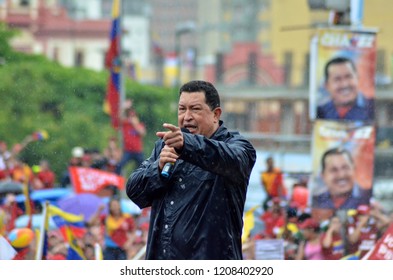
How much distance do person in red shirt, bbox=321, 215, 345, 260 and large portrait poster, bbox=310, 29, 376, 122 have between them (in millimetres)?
1196

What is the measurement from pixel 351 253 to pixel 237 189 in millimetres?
5033

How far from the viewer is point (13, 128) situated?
40.8 m

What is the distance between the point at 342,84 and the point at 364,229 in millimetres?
1588

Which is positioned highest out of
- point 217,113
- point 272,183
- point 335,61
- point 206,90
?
point 206,90

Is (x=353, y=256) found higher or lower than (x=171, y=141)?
lower

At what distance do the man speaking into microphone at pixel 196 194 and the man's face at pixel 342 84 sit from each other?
6333 mm

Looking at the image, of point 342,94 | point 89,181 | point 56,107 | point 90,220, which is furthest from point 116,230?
point 56,107

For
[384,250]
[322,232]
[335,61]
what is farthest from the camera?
[335,61]

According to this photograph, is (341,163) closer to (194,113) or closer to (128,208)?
(128,208)

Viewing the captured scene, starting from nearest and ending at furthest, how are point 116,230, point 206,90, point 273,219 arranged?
1. point 206,90
2. point 116,230
3. point 273,219

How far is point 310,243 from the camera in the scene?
396 inches

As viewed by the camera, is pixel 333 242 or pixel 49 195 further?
pixel 49 195

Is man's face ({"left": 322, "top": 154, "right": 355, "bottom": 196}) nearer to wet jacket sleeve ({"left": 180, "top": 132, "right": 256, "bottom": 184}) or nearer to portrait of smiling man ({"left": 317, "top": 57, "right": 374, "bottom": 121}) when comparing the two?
portrait of smiling man ({"left": 317, "top": 57, "right": 374, "bottom": 121})

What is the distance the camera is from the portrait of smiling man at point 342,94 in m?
11.5
